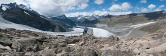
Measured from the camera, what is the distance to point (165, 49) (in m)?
22.9

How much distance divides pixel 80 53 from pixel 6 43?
54.2 ft

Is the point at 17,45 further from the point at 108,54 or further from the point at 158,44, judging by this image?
the point at 158,44

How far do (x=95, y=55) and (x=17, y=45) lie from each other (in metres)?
15.3

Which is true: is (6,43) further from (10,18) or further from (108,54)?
(10,18)

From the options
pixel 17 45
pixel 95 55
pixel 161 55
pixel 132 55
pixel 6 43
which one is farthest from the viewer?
pixel 6 43

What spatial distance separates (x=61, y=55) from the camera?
90.1ft

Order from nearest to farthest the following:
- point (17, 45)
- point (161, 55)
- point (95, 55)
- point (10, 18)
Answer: point (161, 55)
point (95, 55)
point (17, 45)
point (10, 18)

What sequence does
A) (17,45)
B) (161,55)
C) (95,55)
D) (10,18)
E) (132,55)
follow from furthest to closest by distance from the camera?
(10,18) < (17,45) < (95,55) < (132,55) < (161,55)

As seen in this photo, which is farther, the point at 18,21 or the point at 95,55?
the point at 18,21

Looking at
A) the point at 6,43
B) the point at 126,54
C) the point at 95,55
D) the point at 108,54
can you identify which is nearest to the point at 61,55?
the point at 95,55

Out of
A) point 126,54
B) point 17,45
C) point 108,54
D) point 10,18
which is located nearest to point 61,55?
point 108,54

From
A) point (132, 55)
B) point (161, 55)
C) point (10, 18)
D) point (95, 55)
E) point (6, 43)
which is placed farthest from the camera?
point (10, 18)

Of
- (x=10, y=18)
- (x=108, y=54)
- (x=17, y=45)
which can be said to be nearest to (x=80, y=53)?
(x=108, y=54)

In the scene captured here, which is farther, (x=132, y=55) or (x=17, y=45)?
(x=17, y=45)
